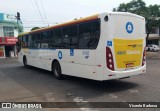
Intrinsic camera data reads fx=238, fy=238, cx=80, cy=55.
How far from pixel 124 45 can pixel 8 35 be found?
135ft

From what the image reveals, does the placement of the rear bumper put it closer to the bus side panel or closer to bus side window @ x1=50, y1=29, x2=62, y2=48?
the bus side panel

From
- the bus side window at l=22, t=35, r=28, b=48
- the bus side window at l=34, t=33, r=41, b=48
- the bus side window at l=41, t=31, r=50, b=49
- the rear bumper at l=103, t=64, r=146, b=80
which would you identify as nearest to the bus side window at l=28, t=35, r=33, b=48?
the bus side window at l=22, t=35, r=28, b=48

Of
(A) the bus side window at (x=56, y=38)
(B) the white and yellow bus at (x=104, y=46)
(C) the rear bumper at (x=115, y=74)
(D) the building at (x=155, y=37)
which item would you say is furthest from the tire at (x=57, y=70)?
(D) the building at (x=155, y=37)

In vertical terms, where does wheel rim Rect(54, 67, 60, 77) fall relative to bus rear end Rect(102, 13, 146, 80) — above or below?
below

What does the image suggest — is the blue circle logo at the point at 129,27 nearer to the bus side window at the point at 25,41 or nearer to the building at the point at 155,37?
the bus side window at the point at 25,41

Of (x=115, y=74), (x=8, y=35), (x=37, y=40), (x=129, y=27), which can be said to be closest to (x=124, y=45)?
(x=129, y=27)

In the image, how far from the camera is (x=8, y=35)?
4691 cm

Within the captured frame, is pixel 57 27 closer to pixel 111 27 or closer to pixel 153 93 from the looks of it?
pixel 111 27

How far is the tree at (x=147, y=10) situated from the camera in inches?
1305

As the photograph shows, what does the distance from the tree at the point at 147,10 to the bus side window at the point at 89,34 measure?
24.9 metres

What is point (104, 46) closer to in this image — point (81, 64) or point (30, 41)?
point (81, 64)

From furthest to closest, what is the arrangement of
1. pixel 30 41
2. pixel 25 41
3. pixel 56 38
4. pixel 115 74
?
pixel 25 41 → pixel 30 41 → pixel 56 38 → pixel 115 74

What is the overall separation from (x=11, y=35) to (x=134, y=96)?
140 feet

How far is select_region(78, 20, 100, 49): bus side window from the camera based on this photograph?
8836 millimetres
